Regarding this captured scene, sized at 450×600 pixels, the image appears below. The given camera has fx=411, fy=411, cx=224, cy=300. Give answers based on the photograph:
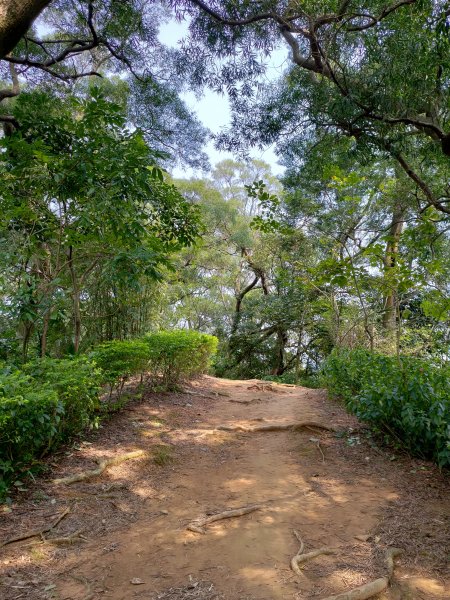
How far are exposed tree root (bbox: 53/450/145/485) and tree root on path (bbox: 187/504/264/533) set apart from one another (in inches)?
49.2

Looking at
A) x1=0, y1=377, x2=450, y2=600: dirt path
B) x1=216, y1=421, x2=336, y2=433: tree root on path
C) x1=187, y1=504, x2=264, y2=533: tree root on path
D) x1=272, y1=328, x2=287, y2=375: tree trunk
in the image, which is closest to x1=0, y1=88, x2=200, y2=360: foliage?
x1=0, y1=377, x2=450, y2=600: dirt path

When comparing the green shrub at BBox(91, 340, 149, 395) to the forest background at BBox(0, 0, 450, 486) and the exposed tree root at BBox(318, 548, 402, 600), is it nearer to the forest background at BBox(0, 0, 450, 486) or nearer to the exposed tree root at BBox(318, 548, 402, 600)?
the forest background at BBox(0, 0, 450, 486)

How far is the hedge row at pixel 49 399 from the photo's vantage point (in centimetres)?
331

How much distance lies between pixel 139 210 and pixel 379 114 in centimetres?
297

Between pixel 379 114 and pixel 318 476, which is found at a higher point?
pixel 379 114

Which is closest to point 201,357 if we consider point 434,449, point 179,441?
point 179,441

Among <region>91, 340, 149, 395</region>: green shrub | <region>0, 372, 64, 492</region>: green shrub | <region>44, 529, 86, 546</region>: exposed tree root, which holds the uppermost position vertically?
<region>91, 340, 149, 395</region>: green shrub

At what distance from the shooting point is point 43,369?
167 inches

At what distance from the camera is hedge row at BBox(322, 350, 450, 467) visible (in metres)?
3.84

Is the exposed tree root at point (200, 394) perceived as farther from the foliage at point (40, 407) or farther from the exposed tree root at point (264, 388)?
the foliage at point (40, 407)

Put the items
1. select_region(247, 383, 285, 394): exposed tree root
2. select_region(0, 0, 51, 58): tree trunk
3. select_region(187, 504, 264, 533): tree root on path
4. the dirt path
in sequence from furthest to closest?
select_region(247, 383, 285, 394): exposed tree root, select_region(187, 504, 264, 533): tree root on path, the dirt path, select_region(0, 0, 51, 58): tree trunk

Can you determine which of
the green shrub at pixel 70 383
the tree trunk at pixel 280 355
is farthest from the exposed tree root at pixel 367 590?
the tree trunk at pixel 280 355

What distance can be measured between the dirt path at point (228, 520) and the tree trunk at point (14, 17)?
2.96m

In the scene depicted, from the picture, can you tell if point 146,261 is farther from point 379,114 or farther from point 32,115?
point 379,114
